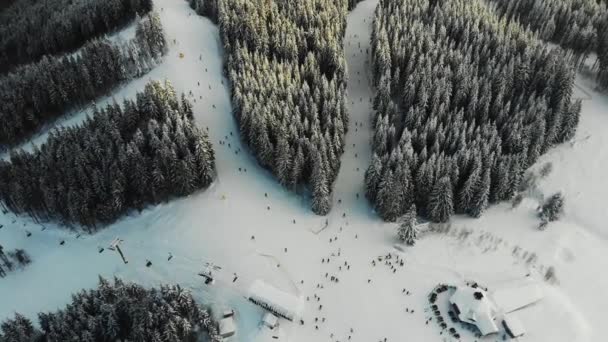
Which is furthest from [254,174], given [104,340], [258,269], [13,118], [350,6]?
[350,6]

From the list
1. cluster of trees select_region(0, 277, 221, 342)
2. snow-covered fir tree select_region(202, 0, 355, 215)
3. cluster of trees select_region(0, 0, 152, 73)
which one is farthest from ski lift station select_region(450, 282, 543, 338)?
cluster of trees select_region(0, 0, 152, 73)

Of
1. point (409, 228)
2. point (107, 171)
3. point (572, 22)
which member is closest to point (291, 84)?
point (409, 228)

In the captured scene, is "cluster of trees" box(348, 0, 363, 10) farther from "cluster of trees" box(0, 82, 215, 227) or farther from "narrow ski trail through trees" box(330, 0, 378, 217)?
"cluster of trees" box(0, 82, 215, 227)

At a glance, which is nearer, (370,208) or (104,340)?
(104,340)

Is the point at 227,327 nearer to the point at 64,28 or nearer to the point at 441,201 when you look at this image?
the point at 441,201

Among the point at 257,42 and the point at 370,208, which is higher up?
the point at 257,42

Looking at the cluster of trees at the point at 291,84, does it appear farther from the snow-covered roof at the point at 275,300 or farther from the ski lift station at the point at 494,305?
the ski lift station at the point at 494,305

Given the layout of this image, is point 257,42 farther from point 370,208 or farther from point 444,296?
point 444,296

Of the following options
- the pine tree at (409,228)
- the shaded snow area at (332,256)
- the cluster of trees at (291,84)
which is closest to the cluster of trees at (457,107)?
the pine tree at (409,228)
